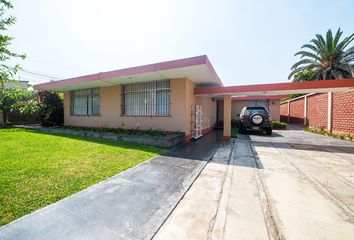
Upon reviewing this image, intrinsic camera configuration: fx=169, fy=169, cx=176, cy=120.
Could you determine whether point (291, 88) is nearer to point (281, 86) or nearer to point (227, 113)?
point (281, 86)

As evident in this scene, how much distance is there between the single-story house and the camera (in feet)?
23.0

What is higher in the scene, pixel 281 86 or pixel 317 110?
pixel 281 86

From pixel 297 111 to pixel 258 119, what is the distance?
837 centimetres

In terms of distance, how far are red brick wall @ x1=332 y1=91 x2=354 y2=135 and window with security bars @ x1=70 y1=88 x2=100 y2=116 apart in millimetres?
13425

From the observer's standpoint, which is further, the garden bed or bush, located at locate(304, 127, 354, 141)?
bush, located at locate(304, 127, 354, 141)

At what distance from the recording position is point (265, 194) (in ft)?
9.63

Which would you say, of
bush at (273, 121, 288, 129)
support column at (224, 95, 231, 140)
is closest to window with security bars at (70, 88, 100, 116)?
support column at (224, 95, 231, 140)

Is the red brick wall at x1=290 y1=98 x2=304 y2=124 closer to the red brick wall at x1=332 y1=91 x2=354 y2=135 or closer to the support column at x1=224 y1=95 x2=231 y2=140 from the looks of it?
the red brick wall at x1=332 y1=91 x2=354 y2=135

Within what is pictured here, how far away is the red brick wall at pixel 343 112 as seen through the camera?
8047mm

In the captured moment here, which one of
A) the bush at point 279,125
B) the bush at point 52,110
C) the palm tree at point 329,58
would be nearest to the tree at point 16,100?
the bush at point 52,110

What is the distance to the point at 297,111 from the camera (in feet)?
50.9

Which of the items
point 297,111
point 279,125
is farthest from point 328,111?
point 297,111

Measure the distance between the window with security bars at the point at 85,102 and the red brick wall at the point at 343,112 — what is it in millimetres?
13425

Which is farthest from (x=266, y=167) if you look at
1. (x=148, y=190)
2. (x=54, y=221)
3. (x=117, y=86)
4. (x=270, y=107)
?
(x=270, y=107)
